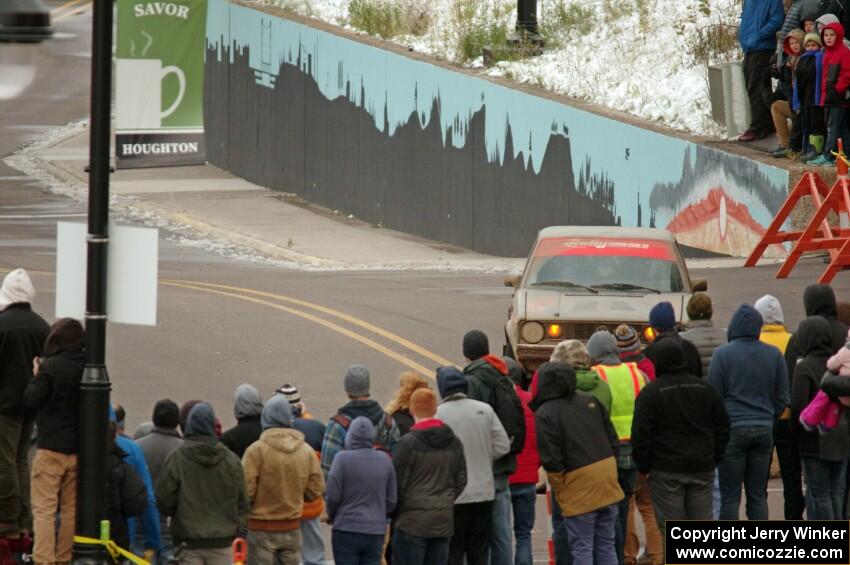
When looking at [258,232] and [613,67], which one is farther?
[258,232]

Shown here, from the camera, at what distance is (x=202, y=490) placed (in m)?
9.19

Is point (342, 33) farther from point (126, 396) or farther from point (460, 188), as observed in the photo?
point (126, 396)

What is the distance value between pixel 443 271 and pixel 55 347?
51.4ft

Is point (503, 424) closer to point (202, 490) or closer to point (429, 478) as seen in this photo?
point (429, 478)

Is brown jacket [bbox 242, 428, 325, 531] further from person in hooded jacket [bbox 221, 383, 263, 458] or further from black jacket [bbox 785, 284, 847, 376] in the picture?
black jacket [bbox 785, 284, 847, 376]

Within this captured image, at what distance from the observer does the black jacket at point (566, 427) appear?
32.2 feet

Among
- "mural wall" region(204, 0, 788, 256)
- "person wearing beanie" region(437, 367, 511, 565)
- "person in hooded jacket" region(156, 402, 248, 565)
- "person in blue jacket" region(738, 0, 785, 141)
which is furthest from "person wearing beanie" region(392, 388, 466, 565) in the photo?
"person in blue jacket" region(738, 0, 785, 141)

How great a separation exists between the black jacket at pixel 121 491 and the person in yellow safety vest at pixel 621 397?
3125 mm

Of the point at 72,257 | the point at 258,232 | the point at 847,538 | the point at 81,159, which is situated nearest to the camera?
the point at 72,257

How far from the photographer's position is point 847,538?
9.84m

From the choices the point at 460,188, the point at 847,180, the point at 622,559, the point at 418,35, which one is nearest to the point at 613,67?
the point at 460,188

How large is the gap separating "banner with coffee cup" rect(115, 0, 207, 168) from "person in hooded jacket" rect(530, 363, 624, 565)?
2844mm

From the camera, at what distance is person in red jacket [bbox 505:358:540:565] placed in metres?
10.5

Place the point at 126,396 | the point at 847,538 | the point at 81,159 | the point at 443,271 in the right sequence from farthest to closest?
the point at 81,159, the point at 443,271, the point at 126,396, the point at 847,538
